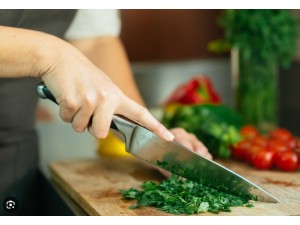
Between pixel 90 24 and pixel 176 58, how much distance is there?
27.6 inches

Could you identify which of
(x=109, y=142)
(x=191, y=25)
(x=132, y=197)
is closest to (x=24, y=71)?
(x=132, y=197)

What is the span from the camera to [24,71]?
37.4 inches

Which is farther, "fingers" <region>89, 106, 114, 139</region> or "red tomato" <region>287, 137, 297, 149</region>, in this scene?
"red tomato" <region>287, 137, 297, 149</region>

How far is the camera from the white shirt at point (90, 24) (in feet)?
4.67

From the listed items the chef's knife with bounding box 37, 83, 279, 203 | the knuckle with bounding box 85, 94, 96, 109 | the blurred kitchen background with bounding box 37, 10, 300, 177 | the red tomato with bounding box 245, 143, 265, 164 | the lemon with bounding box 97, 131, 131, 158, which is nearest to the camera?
the knuckle with bounding box 85, 94, 96, 109

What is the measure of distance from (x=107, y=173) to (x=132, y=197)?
24 cm

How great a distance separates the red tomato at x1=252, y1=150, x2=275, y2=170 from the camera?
50.6 inches

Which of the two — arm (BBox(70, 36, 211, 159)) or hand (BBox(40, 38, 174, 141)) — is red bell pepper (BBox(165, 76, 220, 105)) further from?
hand (BBox(40, 38, 174, 141))

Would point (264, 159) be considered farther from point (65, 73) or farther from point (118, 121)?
point (65, 73)

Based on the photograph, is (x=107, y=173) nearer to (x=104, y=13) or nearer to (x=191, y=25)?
(x=104, y=13)

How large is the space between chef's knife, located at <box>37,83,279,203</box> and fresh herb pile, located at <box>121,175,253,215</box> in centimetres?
2

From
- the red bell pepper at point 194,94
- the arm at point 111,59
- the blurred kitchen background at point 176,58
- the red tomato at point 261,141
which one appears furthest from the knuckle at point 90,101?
the blurred kitchen background at point 176,58

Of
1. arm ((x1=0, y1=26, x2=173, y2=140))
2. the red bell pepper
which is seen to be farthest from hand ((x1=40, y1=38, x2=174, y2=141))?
the red bell pepper
